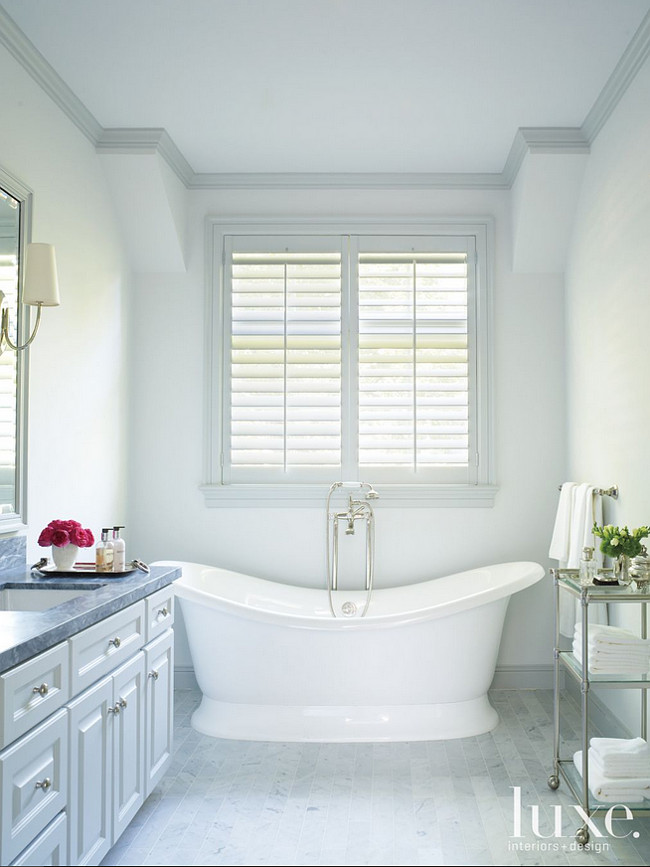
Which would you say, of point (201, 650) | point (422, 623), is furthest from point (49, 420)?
point (422, 623)

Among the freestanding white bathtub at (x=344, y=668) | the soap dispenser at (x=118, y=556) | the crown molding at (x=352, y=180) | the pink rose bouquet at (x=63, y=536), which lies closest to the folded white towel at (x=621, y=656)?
the freestanding white bathtub at (x=344, y=668)

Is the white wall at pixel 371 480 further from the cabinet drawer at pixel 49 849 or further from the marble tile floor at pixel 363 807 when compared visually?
the cabinet drawer at pixel 49 849

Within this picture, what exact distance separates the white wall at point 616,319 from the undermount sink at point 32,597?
223 cm

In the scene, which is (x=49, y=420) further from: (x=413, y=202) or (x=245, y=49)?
(x=413, y=202)

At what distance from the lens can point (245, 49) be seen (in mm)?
2990

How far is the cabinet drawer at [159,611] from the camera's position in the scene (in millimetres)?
2729

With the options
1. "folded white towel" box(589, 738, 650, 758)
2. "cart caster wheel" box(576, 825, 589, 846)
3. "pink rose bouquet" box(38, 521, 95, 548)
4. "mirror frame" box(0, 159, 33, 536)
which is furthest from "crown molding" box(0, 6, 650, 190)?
"cart caster wheel" box(576, 825, 589, 846)

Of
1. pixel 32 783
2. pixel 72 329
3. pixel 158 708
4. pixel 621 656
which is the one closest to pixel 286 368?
pixel 72 329

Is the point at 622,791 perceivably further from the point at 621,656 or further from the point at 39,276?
the point at 39,276

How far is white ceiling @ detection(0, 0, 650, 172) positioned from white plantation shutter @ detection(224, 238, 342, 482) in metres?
0.66

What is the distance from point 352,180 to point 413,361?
1078mm

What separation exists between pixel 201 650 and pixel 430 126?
2.75 m

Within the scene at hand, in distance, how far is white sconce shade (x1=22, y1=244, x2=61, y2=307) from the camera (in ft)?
8.77

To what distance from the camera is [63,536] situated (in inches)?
109
